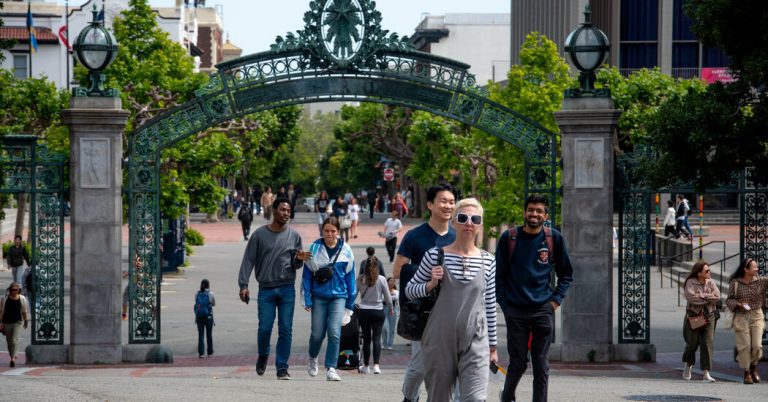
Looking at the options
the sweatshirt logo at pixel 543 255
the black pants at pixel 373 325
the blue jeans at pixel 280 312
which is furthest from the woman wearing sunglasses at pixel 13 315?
the sweatshirt logo at pixel 543 255

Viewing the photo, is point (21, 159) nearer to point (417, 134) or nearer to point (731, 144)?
point (731, 144)

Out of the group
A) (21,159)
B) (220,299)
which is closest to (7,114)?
(220,299)

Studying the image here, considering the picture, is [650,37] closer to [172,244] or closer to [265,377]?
[172,244]

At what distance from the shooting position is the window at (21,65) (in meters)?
67.1

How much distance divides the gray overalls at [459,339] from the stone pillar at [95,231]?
7774 mm

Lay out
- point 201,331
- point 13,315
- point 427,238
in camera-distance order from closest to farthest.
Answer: point 427,238, point 13,315, point 201,331

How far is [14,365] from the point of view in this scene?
15.7 m

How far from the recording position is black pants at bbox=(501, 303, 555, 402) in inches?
398

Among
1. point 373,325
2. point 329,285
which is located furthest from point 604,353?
point 329,285

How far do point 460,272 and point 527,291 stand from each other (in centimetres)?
183

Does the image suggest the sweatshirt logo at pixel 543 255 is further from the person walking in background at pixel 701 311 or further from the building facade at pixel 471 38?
the building facade at pixel 471 38

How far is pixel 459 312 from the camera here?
841 centimetres

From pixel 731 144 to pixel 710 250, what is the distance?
78.4 feet

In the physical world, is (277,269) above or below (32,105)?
below
